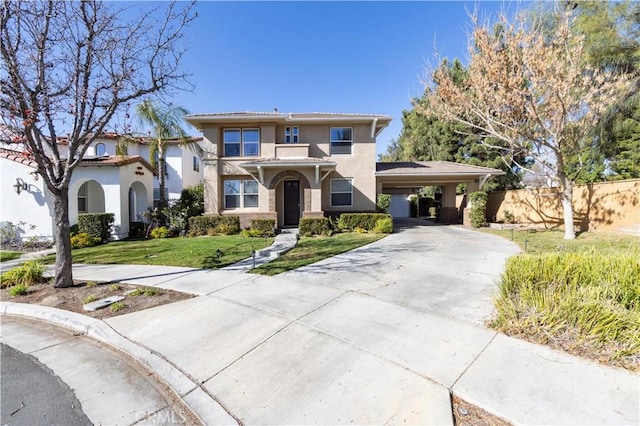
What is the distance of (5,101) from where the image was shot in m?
5.02

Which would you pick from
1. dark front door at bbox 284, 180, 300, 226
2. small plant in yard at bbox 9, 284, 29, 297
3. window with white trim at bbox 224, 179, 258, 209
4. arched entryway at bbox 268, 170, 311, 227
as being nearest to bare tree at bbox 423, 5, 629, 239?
arched entryway at bbox 268, 170, 311, 227

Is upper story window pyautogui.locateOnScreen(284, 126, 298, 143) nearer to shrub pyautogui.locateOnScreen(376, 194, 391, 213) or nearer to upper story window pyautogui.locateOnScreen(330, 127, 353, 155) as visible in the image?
upper story window pyautogui.locateOnScreen(330, 127, 353, 155)

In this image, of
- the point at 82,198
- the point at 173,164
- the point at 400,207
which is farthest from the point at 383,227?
the point at 173,164

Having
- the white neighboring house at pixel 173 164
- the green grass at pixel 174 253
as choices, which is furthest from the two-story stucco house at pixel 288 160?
the white neighboring house at pixel 173 164

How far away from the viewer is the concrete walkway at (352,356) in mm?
2436

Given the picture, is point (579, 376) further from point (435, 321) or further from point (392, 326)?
point (392, 326)

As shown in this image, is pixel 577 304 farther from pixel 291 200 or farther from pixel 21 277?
pixel 291 200

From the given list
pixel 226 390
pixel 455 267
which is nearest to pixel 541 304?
pixel 455 267

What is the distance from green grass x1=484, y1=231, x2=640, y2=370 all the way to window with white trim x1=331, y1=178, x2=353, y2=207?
437 inches

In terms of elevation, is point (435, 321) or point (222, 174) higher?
point (222, 174)

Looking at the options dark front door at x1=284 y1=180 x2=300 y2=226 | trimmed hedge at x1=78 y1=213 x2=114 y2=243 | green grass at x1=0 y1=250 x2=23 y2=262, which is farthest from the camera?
dark front door at x1=284 y1=180 x2=300 y2=226

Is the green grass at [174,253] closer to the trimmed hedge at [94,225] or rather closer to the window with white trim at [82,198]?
the trimmed hedge at [94,225]

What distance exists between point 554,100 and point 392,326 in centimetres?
1127

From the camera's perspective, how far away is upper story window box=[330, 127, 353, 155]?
Result: 1549 cm
